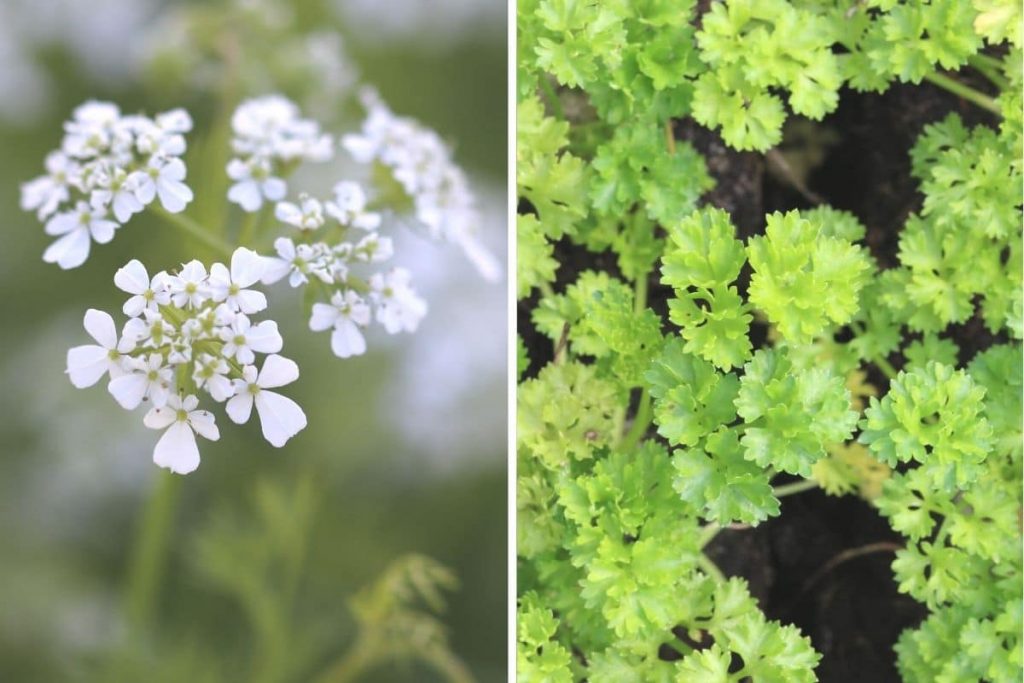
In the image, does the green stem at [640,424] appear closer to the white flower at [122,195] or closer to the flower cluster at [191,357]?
the flower cluster at [191,357]

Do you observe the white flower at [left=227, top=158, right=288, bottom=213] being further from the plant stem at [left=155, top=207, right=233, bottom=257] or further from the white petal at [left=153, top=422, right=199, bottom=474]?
the white petal at [left=153, top=422, right=199, bottom=474]

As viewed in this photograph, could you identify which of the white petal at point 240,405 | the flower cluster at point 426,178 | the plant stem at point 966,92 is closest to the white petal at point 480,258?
the flower cluster at point 426,178

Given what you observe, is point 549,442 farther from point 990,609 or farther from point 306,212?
point 990,609

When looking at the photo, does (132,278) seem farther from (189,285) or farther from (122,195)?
(122,195)

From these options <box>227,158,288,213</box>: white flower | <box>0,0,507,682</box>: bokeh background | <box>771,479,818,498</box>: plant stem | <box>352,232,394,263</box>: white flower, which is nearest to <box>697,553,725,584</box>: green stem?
<box>771,479,818,498</box>: plant stem

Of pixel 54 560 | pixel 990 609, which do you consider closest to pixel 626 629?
pixel 990 609

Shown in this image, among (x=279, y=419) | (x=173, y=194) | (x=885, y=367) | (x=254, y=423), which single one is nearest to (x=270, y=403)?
(x=279, y=419)

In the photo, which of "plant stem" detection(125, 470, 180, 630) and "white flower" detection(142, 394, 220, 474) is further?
"plant stem" detection(125, 470, 180, 630)
